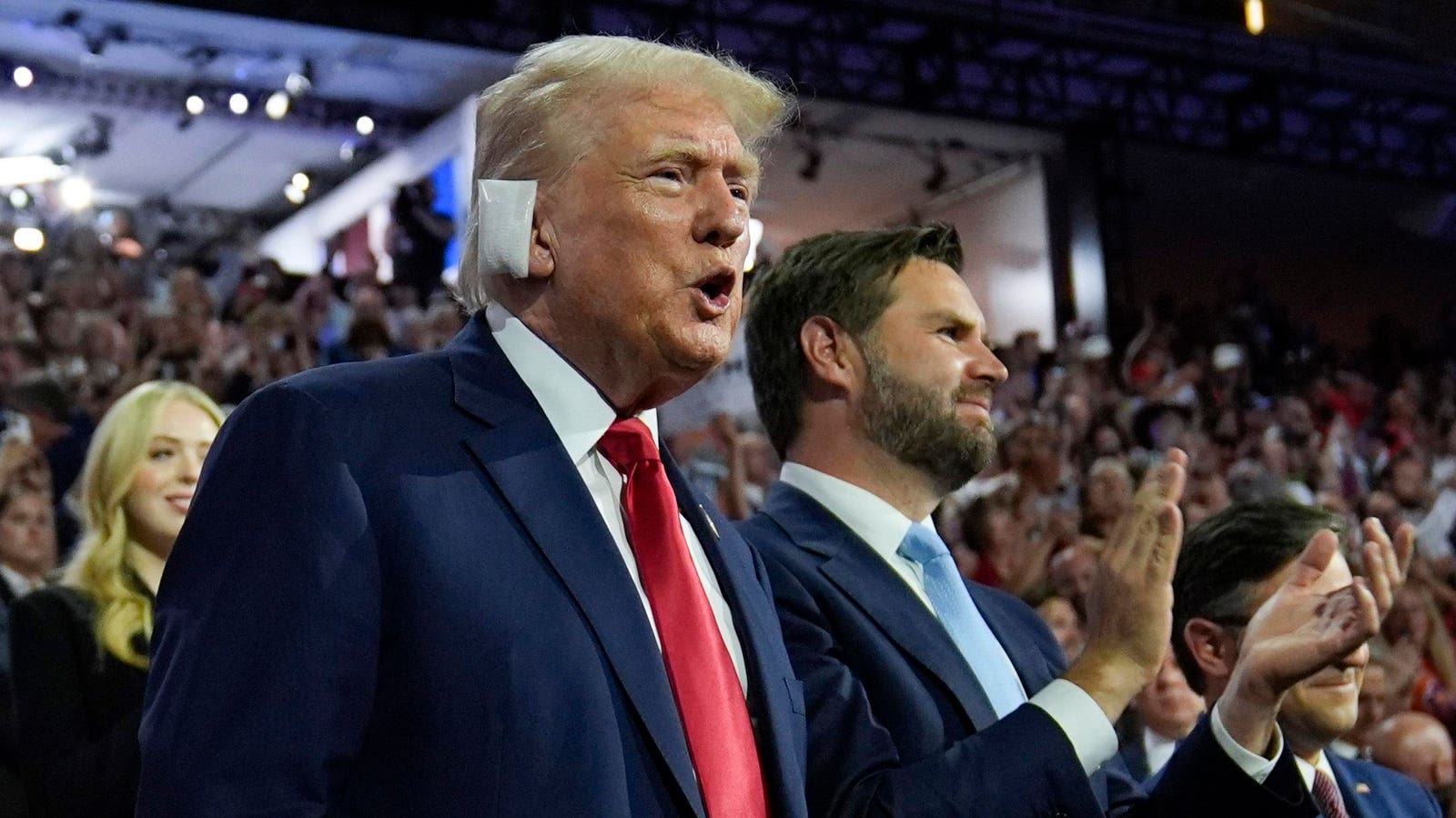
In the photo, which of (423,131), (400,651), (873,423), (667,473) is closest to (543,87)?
(667,473)

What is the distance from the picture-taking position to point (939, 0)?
10.2 m

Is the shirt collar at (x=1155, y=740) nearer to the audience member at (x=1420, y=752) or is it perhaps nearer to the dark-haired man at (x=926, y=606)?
the audience member at (x=1420, y=752)

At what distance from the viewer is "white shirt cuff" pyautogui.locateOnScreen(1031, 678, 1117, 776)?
1.56m

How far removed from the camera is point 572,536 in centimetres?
127

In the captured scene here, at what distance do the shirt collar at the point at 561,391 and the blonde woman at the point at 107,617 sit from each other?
2.13 feet

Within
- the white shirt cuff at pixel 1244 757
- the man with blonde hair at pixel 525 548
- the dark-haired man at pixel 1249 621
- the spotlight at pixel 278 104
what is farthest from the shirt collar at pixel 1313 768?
the spotlight at pixel 278 104

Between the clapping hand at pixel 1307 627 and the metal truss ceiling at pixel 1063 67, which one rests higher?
the metal truss ceiling at pixel 1063 67

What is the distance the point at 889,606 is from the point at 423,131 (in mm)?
9834

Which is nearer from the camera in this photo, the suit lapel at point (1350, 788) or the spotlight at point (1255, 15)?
the suit lapel at point (1350, 788)

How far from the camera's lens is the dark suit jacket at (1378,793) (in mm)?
2312

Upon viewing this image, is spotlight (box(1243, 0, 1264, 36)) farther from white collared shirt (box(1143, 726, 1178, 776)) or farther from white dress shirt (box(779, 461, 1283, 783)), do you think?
white dress shirt (box(779, 461, 1283, 783))

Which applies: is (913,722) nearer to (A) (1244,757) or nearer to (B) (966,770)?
(B) (966,770)

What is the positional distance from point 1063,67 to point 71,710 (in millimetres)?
9544

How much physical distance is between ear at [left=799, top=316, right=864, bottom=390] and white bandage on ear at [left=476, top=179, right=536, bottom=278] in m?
0.66
